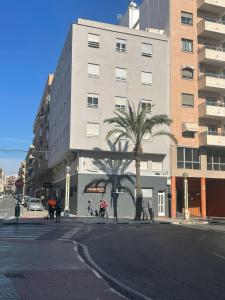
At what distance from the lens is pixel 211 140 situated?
45.1m

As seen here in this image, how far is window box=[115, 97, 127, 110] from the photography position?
44.4 m

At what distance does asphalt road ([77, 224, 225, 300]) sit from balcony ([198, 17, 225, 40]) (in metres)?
34.5

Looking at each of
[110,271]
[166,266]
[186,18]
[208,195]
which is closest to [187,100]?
[186,18]

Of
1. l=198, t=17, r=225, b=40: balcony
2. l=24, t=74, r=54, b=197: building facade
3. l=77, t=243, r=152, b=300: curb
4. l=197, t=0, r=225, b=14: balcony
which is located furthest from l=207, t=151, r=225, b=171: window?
l=77, t=243, r=152, b=300: curb

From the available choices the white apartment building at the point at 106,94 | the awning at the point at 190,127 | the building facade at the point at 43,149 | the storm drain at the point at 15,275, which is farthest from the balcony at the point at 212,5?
the storm drain at the point at 15,275

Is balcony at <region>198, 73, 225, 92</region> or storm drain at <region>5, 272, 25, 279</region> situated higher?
balcony at <region>198, 73, 225, 92</region>

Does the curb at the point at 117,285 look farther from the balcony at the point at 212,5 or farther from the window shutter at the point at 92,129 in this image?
the balcony at the point at 212,5

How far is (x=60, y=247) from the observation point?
15102 mm

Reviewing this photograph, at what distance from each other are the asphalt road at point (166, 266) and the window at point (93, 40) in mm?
30196

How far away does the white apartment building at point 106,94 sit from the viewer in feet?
140

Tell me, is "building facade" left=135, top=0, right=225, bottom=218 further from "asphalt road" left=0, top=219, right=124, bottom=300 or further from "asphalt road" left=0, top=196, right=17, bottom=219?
"asphalt road" left=0, top=219, right=124, bottom=300

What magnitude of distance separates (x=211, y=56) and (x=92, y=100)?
1402 centimetres

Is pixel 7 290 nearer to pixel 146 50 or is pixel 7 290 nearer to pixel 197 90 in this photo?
pixel 146 50

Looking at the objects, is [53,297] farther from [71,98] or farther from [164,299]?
[71,98]
